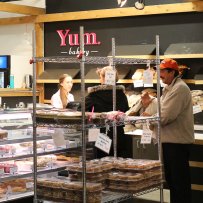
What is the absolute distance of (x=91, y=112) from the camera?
439 centimetres

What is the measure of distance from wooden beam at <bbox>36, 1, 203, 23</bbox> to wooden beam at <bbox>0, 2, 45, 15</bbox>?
138mm

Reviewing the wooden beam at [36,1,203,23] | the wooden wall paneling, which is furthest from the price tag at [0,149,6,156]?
the wooden wall paneling

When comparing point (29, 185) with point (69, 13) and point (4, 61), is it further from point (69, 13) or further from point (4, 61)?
point (4, 61)

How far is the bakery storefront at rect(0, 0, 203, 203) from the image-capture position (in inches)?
153

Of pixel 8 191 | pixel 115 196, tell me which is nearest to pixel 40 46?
pixel 8 191

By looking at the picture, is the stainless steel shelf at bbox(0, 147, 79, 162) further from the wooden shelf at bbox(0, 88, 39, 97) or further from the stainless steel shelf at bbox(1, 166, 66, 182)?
the wooden shelf at bbox(0, 88, 39, 97)

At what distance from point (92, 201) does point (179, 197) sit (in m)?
1.98

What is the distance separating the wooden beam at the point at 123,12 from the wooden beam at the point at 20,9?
14cm

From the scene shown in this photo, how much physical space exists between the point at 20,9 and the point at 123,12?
2053mm

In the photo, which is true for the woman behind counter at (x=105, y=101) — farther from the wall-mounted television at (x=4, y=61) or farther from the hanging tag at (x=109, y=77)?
the wall-mounted television at (x=4, y=61)

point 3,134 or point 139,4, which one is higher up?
point 139,4

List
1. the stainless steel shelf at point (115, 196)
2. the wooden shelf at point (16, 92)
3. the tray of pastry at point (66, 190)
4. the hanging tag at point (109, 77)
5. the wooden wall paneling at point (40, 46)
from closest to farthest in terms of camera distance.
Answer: the tray of pastry at point (66, 190) → the stainless steel shelf at point (115, 196) → the hanging tag at point (109, 77) → the wooden shelf at point (16, 92) → the wooden wall paneling at point (40, 46)

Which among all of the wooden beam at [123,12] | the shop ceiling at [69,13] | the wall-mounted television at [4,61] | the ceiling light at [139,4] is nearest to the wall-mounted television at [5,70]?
the wall-mounted television at [4,61]

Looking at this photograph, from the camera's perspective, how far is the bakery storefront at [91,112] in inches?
153
